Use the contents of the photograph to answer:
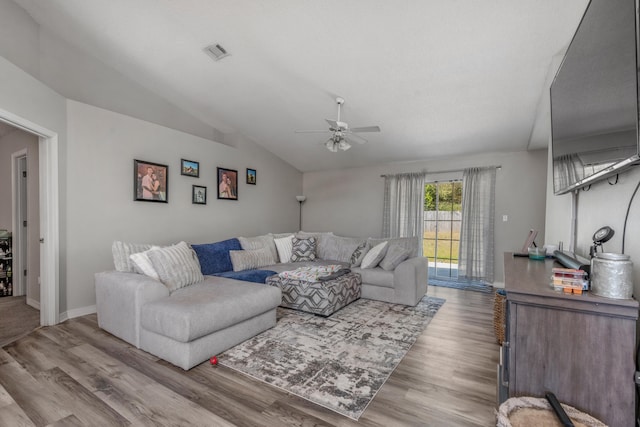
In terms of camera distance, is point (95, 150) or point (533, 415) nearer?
point (533, 415)

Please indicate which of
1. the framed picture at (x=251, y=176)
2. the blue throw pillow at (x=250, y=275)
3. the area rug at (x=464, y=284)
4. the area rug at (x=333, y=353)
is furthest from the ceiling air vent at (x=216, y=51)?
the area rug at (x=464, y=284)

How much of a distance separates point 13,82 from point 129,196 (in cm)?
160

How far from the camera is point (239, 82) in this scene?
12.5 feet

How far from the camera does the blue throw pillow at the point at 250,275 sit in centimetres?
355

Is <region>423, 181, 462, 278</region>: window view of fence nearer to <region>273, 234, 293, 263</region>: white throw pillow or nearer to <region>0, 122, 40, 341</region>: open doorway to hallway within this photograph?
<region>273, 234, 293, 263</region>: white throw pillow

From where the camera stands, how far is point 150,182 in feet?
13.1

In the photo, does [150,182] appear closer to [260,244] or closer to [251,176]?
[260,244]

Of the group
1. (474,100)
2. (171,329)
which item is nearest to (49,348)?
(171,329)

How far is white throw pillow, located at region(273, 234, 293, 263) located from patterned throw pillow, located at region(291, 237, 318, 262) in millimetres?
59

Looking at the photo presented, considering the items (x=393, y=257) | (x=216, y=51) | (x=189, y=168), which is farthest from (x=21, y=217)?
(x=393, y=257)

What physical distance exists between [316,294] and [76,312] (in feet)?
8.96

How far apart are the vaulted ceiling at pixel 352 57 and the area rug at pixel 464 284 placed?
2304mm

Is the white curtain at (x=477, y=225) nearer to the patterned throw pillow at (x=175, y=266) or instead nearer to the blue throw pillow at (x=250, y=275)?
the blue throw pillow at (x=250, y=275)

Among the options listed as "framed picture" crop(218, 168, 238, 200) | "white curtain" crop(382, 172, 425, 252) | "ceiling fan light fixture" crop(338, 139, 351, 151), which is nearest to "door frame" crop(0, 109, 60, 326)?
"framed picture" crop(218, 168, 238, 200)
